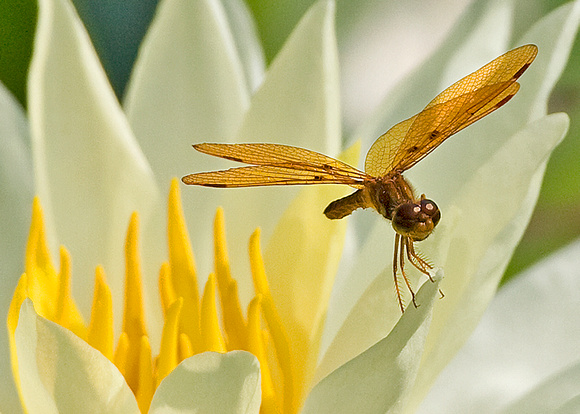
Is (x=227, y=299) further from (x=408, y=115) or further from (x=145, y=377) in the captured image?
(x=408, y=115)

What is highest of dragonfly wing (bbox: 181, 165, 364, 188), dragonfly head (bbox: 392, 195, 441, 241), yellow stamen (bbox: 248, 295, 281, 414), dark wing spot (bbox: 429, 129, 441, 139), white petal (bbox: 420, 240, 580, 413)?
dragonfly wing (bbox: 181, 165, 364, 188)

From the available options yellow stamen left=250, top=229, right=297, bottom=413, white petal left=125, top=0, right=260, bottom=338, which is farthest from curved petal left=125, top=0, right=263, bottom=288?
yellow stamen left=250, top=229, right=297, bottom=413

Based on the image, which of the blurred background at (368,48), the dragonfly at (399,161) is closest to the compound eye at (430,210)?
the dragonfly at (399,161)

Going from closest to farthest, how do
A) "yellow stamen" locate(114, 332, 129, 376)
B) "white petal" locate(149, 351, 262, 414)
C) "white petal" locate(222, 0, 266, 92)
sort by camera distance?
1. "white petal" locate(149, 351, 262, 414)
2. "yellow stamen" locate(114, 332, 129, 376)
3. "white petal" locate(222, 0, 266, 92)

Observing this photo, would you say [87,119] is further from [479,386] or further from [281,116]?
[479,386]

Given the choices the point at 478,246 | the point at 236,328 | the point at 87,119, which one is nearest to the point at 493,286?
the point at 478,246

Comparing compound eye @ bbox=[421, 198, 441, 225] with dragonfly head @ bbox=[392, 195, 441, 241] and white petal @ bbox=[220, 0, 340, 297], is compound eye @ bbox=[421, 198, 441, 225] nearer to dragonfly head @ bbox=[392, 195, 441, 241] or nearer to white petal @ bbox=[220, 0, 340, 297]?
dragonfly head @ bbox=[392, 195, 441, 241]

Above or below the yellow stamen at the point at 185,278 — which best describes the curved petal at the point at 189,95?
above

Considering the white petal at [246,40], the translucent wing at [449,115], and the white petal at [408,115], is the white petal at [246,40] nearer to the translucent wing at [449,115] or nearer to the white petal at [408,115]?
the white petal at [408,115]

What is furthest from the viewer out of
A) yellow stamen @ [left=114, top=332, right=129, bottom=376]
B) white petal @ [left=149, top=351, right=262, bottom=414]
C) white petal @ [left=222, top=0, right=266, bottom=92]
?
white petal @ [left=222, top=0, right=266, bottom=92]
